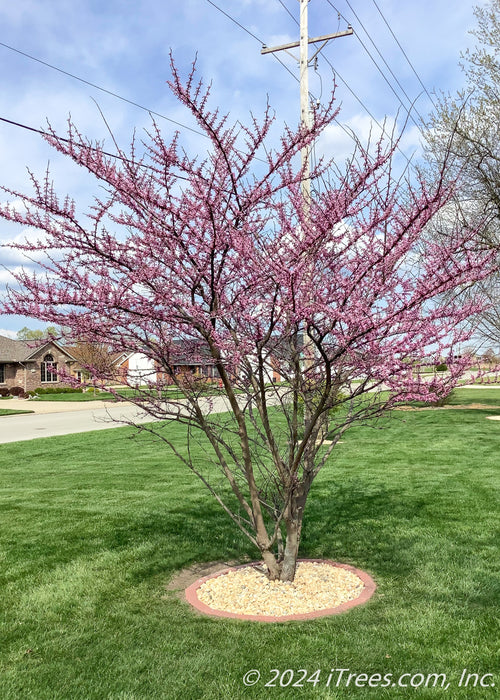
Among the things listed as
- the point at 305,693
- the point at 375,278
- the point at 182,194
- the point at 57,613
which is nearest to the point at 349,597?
the point at 305,693

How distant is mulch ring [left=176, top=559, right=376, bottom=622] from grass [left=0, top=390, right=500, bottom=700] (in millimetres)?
153

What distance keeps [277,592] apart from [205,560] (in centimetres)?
127

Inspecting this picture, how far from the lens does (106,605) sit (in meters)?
4.90

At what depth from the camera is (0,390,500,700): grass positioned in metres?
3.70

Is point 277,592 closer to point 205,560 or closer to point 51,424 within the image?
point 205,560

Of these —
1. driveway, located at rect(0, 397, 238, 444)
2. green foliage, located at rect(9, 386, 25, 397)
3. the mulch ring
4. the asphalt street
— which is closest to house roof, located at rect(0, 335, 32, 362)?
green foliage, located at rect(9, 386, 25, 397)

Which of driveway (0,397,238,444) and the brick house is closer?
driveway (0,397,238,444)

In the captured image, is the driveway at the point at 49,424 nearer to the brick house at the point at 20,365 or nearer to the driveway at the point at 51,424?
the driveway at the point at 51,424

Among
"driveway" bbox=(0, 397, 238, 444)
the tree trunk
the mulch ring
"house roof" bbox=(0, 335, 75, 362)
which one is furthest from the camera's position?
"house roof" bbox=(0, 335, 75, 362)

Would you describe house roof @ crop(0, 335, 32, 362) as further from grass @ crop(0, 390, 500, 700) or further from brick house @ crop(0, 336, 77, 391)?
grass @ crop(0, 390, 500, 700)

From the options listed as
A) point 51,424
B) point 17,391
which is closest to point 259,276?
point 51,424

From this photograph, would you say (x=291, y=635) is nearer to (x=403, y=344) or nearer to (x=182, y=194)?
(x=403, y=344)

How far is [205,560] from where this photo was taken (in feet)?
19.9

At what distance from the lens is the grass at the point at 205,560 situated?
12.1 feet
